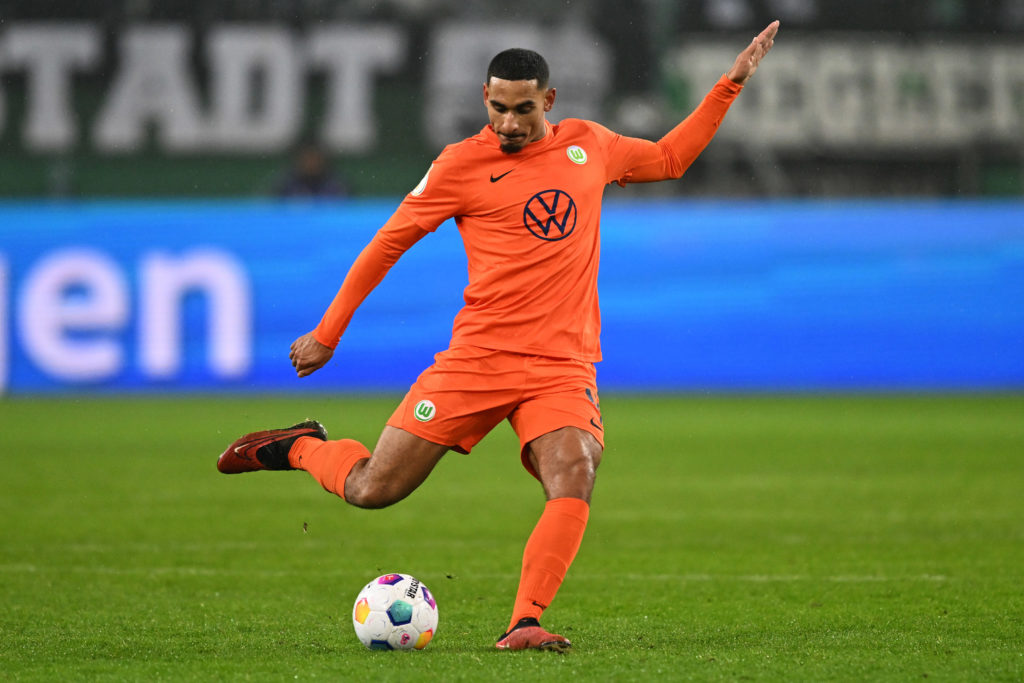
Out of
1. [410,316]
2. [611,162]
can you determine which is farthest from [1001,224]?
[611,162]

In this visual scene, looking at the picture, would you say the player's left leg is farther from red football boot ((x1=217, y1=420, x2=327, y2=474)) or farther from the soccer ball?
red football boot ((x1=217, y1=420, x2=327, y2=474))

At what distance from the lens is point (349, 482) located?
496cm

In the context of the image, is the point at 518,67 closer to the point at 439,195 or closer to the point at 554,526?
the point at 439,195

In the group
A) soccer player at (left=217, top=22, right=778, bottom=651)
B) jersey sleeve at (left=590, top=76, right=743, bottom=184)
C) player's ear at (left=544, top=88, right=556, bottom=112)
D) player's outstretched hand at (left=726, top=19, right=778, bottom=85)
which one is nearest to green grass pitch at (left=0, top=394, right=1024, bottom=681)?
soccer player at (left=217, top=22, right=778, bottom=651)

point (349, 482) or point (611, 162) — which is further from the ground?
point (611, 162)

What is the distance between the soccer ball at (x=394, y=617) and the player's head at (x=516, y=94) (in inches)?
56.6

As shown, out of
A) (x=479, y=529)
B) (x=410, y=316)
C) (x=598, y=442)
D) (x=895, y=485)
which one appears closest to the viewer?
(x=598, y=442)

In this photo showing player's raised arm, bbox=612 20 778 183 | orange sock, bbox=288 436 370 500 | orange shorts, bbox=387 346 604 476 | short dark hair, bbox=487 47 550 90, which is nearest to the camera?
short dark hair, bbox=487 47 550 90

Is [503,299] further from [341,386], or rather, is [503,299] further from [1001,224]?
[1001,224]

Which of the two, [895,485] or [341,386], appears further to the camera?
[341,386]

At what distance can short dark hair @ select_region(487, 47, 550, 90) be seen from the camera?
183 inches

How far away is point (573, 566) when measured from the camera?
257 inches

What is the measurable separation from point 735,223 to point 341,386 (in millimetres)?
4234

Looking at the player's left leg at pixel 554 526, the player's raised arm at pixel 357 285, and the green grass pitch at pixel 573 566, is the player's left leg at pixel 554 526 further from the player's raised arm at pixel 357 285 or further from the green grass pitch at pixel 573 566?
the player's raised arm at pixel 357 285
